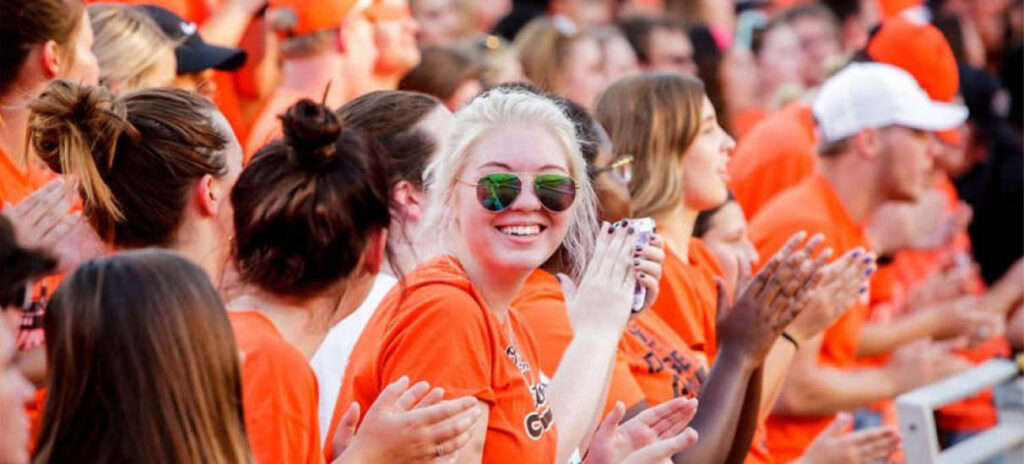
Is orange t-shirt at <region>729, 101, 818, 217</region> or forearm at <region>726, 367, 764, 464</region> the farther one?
orange t-shirt at <region>729, 101, 818, 217</region>

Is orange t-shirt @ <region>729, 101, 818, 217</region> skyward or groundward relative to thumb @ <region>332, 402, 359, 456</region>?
groundward

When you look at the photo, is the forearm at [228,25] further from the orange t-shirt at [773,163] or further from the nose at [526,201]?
the nose at [526,201]

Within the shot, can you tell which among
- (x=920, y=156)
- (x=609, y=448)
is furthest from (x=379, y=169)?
(x=920, y=156)

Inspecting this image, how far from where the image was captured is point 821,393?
4875 mm

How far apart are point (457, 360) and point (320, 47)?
3.07 metres

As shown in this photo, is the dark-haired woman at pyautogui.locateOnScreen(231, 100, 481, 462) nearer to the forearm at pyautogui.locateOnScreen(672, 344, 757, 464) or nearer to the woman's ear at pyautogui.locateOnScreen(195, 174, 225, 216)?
the woman's ear at pyautogui.locateOnScreen(195, 174, 225, 216)

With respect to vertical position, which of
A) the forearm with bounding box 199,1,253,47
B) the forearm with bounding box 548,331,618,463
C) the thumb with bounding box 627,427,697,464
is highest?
the forearm with bounding box 199,1,253,47

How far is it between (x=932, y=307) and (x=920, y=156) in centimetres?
63

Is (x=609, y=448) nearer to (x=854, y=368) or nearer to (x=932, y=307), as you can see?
(x=854, y=368)

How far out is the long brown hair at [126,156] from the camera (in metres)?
→ 2.99

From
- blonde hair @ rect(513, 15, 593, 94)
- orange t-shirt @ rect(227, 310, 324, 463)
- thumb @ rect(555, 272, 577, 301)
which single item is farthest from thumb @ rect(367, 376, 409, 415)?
blonde hair @ rect(513, 15, 593, 94)

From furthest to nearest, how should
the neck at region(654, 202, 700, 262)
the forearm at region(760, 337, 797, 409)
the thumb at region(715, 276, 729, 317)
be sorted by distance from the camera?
the neck at region(654, 202, 700, 262) < the forearm at region(760, 337, 797, 409) < the thumb at region(715, 276, 729, 317)

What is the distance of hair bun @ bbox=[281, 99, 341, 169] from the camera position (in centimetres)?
284

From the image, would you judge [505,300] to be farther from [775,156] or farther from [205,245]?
[775,156]
